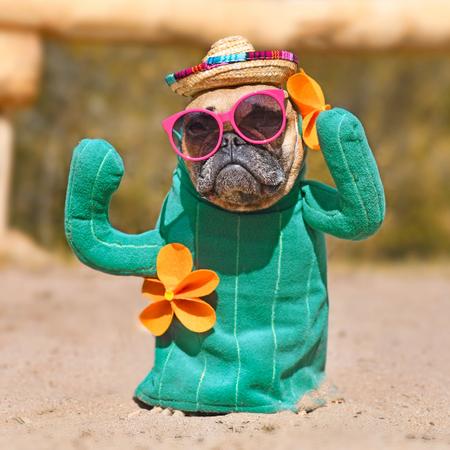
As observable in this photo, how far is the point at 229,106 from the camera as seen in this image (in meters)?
1.72

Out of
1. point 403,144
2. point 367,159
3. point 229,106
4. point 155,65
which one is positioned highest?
point 155,65

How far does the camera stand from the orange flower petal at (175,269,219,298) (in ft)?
5.92

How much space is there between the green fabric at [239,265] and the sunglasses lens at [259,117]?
0.16 m

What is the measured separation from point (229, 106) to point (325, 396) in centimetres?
97

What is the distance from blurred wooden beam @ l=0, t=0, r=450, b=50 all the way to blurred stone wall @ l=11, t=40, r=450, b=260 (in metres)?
1.32

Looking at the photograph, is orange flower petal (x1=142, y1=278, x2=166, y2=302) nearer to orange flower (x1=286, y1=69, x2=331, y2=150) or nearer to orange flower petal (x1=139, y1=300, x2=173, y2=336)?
orange flower petal (x1=139, y1=300, x2=173, y2=336)

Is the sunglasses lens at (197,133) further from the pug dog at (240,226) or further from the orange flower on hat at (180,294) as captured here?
the orange flower on hat at (180,294)

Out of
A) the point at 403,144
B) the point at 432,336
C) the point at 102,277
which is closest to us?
the point at 432,336

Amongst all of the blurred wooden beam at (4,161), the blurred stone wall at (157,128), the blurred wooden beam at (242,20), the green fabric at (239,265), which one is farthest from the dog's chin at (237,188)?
the blurred stone wall at (157,128)

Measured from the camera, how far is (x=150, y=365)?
2.68 m

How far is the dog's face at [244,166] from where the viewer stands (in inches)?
65.4

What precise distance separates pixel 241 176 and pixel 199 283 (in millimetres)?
376

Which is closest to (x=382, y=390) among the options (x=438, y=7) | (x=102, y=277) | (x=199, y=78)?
(x=199, y=78)

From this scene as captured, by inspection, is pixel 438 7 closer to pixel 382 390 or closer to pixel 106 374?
pixel 382 390
